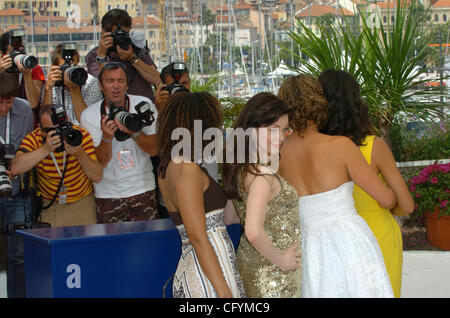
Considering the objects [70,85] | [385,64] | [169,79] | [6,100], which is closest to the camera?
[6,100]

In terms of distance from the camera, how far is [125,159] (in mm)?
4234

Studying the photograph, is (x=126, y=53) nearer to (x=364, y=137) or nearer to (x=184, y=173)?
(x=364, y=137)

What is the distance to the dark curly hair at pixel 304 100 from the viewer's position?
2.97 m

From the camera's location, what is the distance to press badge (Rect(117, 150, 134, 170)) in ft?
13.8

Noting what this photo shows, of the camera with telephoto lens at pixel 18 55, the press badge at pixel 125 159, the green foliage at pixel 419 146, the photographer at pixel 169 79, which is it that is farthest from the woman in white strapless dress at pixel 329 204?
the green foliage at pixel 419 146

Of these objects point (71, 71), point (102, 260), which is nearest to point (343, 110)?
point (102, 260)

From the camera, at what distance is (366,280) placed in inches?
112

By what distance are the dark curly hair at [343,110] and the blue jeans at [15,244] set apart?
6.90 feet

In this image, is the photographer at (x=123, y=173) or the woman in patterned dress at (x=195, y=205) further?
the photographer at (x=123, y=173)

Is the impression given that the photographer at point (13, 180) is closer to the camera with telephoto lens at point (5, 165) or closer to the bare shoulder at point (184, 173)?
the camera with telephoto lens at point (5, 165)

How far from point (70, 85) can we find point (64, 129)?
777mm

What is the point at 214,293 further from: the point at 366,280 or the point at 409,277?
the point at 409,277

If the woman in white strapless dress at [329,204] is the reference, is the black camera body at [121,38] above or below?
above
